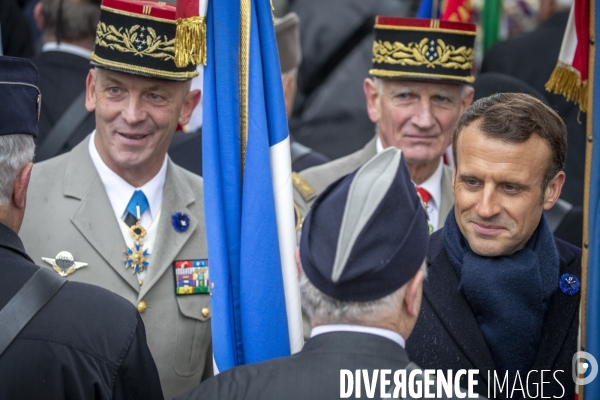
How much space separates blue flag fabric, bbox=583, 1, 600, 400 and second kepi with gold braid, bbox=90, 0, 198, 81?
1.84 m

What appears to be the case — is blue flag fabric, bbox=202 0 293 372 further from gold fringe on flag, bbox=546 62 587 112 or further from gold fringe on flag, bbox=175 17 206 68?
gold fringe on flag, bbox=546 62 587 112

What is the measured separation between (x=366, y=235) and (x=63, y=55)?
12.2ft

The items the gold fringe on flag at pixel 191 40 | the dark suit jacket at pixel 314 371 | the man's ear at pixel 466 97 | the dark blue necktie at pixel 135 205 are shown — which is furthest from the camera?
the man's ear at pixel 466 97

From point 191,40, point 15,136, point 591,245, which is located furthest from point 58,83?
point 591,245

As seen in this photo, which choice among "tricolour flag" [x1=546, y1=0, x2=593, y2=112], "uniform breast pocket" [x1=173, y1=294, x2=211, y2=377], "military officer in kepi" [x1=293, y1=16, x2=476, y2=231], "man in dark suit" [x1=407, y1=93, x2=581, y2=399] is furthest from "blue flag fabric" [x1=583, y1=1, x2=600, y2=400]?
"uniform breast pocket" [x1=173, y1=294, x2=211, y2=377]

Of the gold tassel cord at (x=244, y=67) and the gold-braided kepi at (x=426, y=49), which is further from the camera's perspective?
the gold-braided kepi at (x=426, y=49)

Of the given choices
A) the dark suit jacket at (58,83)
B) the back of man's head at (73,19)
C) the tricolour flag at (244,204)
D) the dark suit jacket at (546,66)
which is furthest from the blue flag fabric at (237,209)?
the dark suit jacket at (546,66)

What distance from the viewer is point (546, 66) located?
6.43m

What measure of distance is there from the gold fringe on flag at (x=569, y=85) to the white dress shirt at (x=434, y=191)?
1.00 metres

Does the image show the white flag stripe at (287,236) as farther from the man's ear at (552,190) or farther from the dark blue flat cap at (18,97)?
the man's ear at (552,190)

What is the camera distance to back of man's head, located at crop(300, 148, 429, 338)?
246cm

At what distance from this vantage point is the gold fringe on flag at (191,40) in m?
3.26

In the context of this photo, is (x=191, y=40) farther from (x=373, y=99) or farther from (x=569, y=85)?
(x=373, y=99)

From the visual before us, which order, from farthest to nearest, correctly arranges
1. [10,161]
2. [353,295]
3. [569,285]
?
[569,285] → [10,161] → [353,295]
